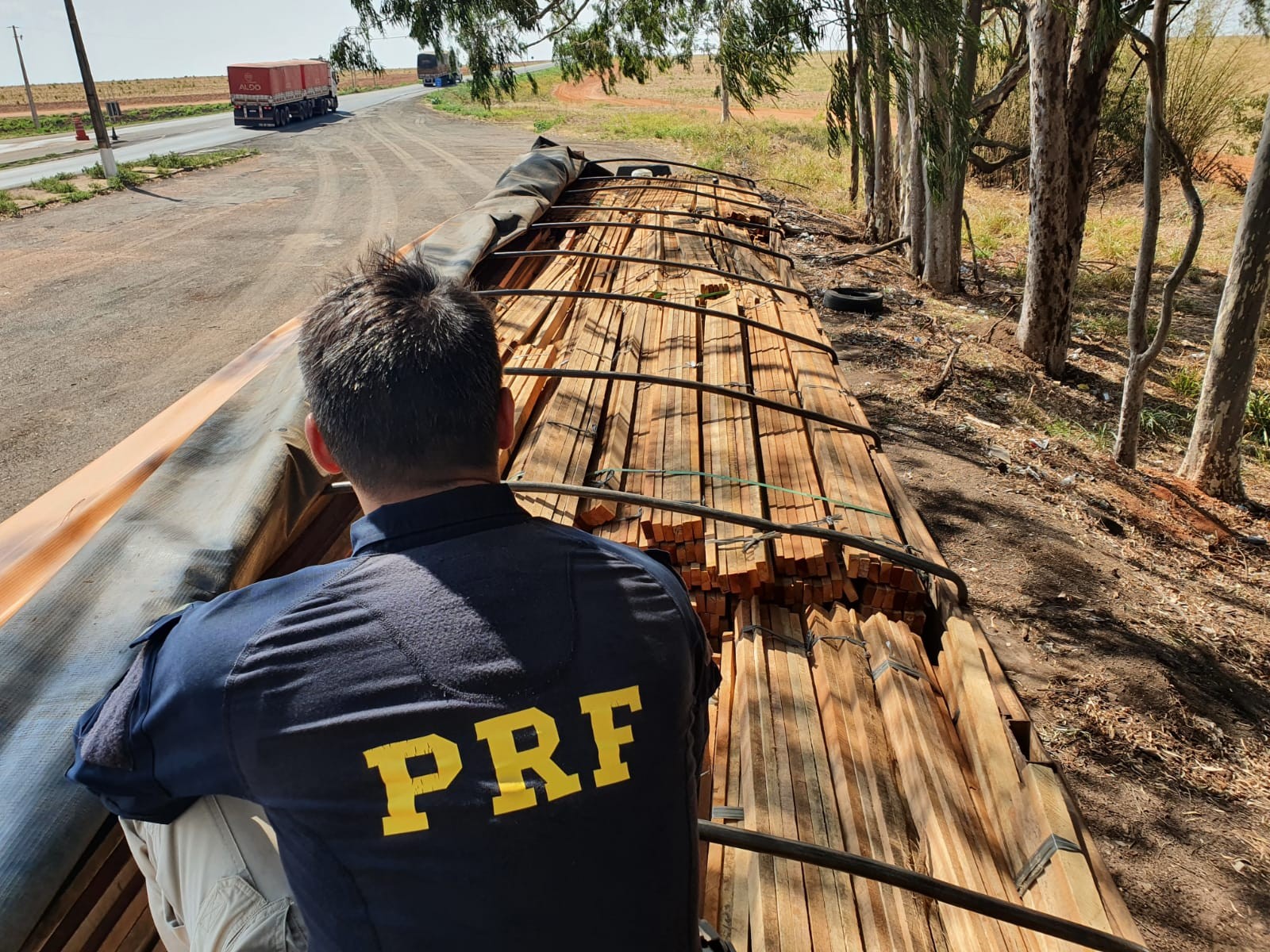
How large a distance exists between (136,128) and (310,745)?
39.8 meters

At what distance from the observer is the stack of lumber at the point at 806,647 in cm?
213

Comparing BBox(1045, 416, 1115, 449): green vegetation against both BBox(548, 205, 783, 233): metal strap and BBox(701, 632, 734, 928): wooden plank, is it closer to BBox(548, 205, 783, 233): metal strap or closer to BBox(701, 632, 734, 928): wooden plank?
BBox(548, 205, 783, 233): metal strap

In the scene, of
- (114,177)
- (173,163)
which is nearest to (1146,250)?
(114,177)

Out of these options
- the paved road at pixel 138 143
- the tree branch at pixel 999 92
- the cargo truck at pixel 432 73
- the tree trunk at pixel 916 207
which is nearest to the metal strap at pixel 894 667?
the tree branch at pixel 999 92

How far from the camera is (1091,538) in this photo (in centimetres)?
615

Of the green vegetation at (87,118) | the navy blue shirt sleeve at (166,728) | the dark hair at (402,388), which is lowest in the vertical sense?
the navy blue shirt sleeve at (166,728)

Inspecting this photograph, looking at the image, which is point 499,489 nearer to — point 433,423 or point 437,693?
point 433,423

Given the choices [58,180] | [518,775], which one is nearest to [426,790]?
[518,775]

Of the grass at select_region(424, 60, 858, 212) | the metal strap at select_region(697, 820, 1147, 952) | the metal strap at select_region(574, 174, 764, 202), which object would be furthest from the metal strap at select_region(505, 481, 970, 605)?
the grass at select_region(424, 60, 858, 212)

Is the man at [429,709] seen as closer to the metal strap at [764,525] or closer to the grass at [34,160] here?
the metal strap at [764,525]

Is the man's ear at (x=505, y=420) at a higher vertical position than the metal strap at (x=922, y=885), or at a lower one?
higher

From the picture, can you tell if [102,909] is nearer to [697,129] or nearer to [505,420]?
[505,420]

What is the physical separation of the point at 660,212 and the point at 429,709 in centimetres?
740

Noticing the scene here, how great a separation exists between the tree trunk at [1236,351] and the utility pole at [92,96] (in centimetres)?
2188
